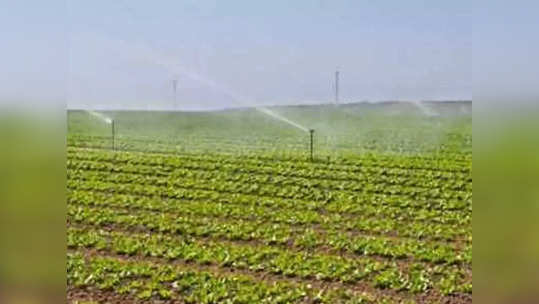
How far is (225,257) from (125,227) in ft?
1.93

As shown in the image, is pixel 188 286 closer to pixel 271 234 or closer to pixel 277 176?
pixel 271 234

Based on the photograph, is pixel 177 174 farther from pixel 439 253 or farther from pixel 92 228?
pixel 439 253

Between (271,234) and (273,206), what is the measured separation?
38cm

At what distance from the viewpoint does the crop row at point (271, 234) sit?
200 cm

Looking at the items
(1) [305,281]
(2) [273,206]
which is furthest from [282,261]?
(2) [273,206]

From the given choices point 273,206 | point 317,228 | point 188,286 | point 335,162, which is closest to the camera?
point 188,286

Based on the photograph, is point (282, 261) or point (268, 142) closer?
point (282, 261)

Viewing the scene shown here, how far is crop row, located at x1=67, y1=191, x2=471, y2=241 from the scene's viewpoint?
224cm

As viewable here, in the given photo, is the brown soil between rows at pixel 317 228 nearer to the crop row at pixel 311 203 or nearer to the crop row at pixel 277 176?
the crop row at pixel 311 203

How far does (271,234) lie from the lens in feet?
7.41

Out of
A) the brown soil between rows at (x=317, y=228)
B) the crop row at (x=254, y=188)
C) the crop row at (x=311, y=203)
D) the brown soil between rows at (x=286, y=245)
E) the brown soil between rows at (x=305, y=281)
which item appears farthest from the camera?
the crop row at (x=254, y=188)

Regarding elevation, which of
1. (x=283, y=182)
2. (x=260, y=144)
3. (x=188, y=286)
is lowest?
(x=188, y=286)

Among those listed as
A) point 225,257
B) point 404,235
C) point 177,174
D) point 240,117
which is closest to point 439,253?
point 404,235

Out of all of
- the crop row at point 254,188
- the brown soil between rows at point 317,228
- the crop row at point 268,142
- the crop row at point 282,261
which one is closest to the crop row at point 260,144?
the crop row at point 268,142
